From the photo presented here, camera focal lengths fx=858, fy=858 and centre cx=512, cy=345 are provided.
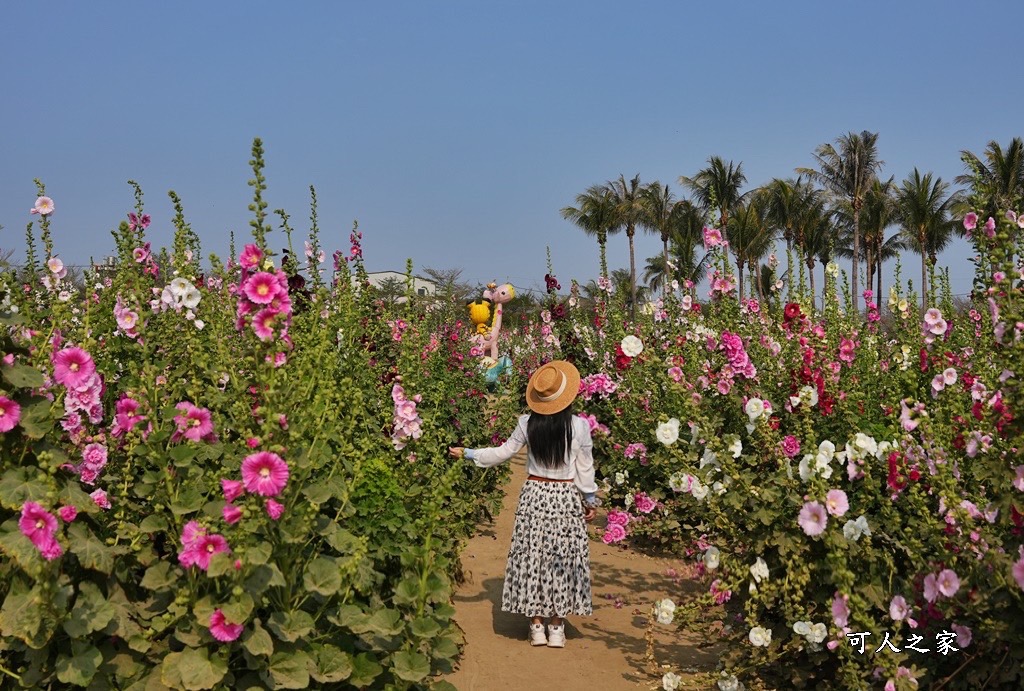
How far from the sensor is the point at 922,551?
3346 mm

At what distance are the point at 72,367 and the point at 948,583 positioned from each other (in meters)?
3.01

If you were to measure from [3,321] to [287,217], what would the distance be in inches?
94.2

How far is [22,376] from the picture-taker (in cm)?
257

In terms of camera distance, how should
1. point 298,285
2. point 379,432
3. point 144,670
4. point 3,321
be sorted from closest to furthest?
point 3,321, point 144,670, point 379,432, point 298,285

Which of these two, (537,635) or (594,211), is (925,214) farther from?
(537,635)

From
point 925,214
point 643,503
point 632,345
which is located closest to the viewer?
point 643,503

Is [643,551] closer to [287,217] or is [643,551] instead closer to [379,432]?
[379,432]

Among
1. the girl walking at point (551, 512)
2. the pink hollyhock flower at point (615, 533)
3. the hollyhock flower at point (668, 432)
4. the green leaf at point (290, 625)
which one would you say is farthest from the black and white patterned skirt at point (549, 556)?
the green leaf at point (290, 625)

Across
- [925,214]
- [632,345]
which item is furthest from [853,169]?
[632,345]

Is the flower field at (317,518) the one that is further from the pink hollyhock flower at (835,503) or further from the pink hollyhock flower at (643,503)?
the pink hollyhock flower at (643,503)

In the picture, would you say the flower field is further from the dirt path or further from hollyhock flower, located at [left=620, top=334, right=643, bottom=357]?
hollyhock flower, located at [left=620, top=334, right=643, bottom=357]

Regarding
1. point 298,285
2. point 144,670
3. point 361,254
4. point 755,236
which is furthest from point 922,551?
point 755,236

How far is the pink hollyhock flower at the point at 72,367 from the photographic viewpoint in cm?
273

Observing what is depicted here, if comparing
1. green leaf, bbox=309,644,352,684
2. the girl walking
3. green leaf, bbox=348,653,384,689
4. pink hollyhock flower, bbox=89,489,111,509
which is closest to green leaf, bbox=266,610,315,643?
green leaf, bbox=309,644,352,684
